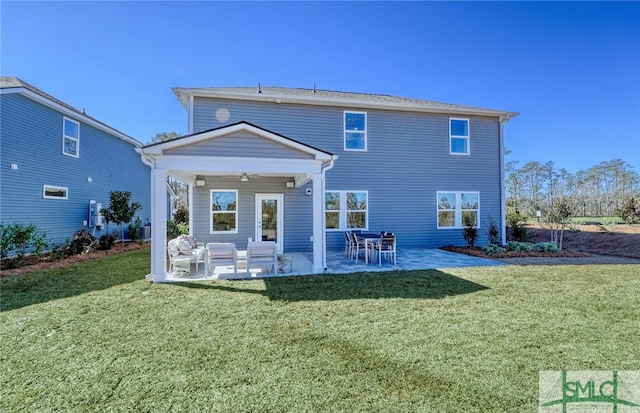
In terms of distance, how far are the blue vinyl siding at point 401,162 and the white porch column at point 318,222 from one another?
A: 3.51 meters

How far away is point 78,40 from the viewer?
1085cm

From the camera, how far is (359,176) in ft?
37.8

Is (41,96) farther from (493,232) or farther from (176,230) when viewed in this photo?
(493,232)

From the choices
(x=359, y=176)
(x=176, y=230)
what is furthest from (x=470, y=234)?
(x=176, y=230)

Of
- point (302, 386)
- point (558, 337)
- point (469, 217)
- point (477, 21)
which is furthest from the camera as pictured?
point (469, 217)

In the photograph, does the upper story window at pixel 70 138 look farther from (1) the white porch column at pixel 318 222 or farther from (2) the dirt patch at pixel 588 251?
(2) the dirt patch at pixel 588 251

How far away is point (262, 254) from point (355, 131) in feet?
21.8

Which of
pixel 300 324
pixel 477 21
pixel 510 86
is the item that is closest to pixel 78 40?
pixel 300 324

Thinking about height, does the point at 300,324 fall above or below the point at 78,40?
below

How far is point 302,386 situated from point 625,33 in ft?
60.0

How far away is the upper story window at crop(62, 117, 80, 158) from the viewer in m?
11.8

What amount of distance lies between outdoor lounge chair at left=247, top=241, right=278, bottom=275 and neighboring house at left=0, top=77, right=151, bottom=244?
8804mm

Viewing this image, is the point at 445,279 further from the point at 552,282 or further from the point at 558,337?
the point at 558,337

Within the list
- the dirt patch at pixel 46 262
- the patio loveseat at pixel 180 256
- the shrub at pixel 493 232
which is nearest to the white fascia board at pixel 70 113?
the dirt patch at pixel 46 262
